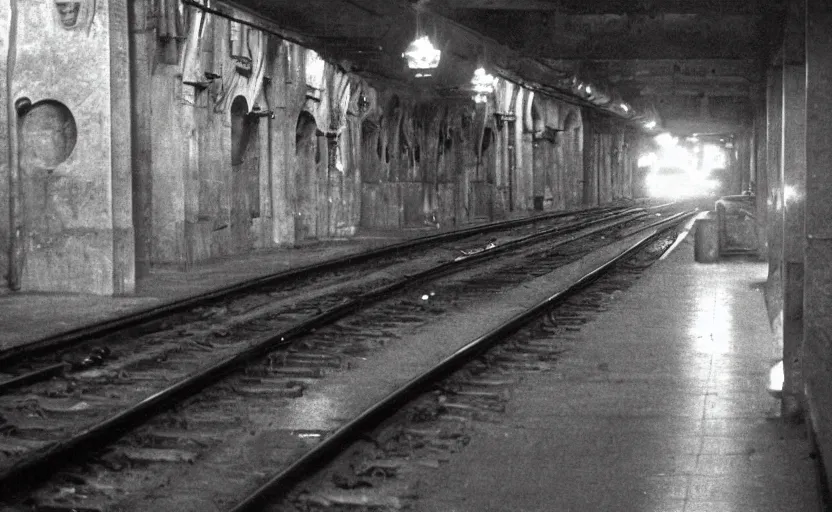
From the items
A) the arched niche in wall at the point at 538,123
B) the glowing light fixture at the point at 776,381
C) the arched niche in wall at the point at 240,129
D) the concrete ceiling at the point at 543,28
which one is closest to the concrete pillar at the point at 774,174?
the concrete ceiling at the point at 543,28

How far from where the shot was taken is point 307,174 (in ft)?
81.4

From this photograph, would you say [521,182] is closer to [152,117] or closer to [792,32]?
[152,117]

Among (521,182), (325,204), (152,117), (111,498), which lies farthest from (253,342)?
(521,182)

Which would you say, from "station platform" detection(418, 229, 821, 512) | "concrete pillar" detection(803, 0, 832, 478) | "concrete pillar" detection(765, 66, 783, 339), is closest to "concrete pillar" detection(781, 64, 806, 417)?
"station platform" detection(418, 229, 821, 512)

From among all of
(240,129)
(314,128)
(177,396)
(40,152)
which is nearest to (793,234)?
(177,396)

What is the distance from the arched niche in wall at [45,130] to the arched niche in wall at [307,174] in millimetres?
9784

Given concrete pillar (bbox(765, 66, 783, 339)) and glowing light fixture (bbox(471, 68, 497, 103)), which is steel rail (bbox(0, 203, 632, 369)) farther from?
glowing light fixture (bbox(471, 68, 497, 103))

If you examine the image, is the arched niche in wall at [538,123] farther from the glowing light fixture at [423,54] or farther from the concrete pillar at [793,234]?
the concrete pillar at [793,234]

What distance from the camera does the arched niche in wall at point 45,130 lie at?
567 inches

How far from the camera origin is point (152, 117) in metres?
18.2

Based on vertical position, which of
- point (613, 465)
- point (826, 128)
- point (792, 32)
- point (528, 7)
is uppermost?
point (528, 7)

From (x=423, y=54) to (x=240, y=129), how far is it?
339 centimetres

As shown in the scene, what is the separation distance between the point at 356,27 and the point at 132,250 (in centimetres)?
806

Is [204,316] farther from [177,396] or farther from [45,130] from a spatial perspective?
[177,396]
